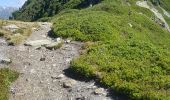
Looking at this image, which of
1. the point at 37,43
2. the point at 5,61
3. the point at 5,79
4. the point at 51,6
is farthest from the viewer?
the point at 51,6

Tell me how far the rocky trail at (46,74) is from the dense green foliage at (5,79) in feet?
0.97

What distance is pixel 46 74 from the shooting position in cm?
2347

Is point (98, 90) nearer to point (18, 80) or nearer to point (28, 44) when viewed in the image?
point (18, 80)

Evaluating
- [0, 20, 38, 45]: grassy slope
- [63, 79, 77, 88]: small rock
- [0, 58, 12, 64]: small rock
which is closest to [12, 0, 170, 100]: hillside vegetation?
[63, 79, 77, 88]: small rock

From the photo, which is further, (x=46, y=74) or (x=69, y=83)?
(x=46, y=74)

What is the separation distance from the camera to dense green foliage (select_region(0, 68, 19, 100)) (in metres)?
20.5

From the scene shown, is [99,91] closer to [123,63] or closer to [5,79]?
[123,63]

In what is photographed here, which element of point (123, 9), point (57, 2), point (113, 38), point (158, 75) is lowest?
point (57, 2)

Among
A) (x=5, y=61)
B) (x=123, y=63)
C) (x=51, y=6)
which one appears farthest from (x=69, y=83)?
(x=51, y=6)

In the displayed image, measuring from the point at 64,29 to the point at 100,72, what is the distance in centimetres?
962

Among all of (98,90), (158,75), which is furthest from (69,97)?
(158,75)

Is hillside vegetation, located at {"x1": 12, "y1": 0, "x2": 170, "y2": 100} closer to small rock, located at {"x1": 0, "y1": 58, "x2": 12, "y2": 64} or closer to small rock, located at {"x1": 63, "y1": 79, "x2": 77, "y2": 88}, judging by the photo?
small rock, located at {"x1": 63, "y1": 79, "x2": 77, "y2": 88}

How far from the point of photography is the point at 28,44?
28.2m

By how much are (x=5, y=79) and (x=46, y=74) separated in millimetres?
2610
